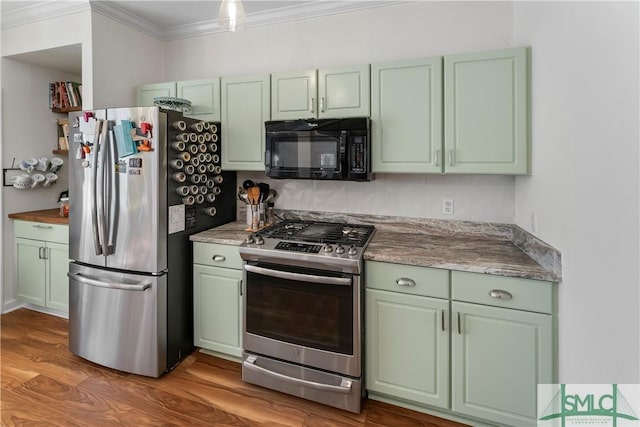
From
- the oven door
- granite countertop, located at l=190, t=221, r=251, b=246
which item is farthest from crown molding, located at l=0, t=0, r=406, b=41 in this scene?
the oven door

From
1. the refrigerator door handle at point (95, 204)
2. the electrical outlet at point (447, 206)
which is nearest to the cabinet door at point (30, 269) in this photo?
the refrigerator door handle at point (95, 204)

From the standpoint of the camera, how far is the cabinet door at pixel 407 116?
6.95ft

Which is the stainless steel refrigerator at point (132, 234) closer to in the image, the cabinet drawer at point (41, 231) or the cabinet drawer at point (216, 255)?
the cabinet drawer at point (216, 255)

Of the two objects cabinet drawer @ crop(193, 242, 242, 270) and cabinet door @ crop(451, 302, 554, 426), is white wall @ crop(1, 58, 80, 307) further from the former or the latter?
cabinet door @ crop(451, 302, 554, 426)

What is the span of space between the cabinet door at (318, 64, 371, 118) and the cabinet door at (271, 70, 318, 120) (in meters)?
0.06

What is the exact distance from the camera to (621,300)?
108 cm

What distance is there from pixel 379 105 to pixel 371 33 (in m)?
0.74

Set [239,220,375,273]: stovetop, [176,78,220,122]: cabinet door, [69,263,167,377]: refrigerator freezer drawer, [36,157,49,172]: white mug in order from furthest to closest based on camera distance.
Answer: [36,157,49,172]: white mug
[176,78,220,122]: cabinet door
[69,263,167,377]: refrigerator freezer drawer
[239,220,375,273]: stovetop

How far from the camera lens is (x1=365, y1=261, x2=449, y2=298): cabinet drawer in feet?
5.94

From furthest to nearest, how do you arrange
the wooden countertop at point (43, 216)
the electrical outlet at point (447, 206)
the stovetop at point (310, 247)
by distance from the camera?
1. the wooden countertop at point (43, 216)
2. the electrical outlet at point (447, 206)
3. the stovetop at point (310, 247)

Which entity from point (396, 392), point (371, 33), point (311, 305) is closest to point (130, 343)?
point (311, 305)

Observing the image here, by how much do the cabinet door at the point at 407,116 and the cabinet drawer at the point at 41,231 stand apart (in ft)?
8.90

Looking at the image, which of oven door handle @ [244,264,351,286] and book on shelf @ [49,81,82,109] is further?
book on shelf @ [49,81,82,109]

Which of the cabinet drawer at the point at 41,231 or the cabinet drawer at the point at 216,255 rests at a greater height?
the cabinet drawer at the point at 41,231
